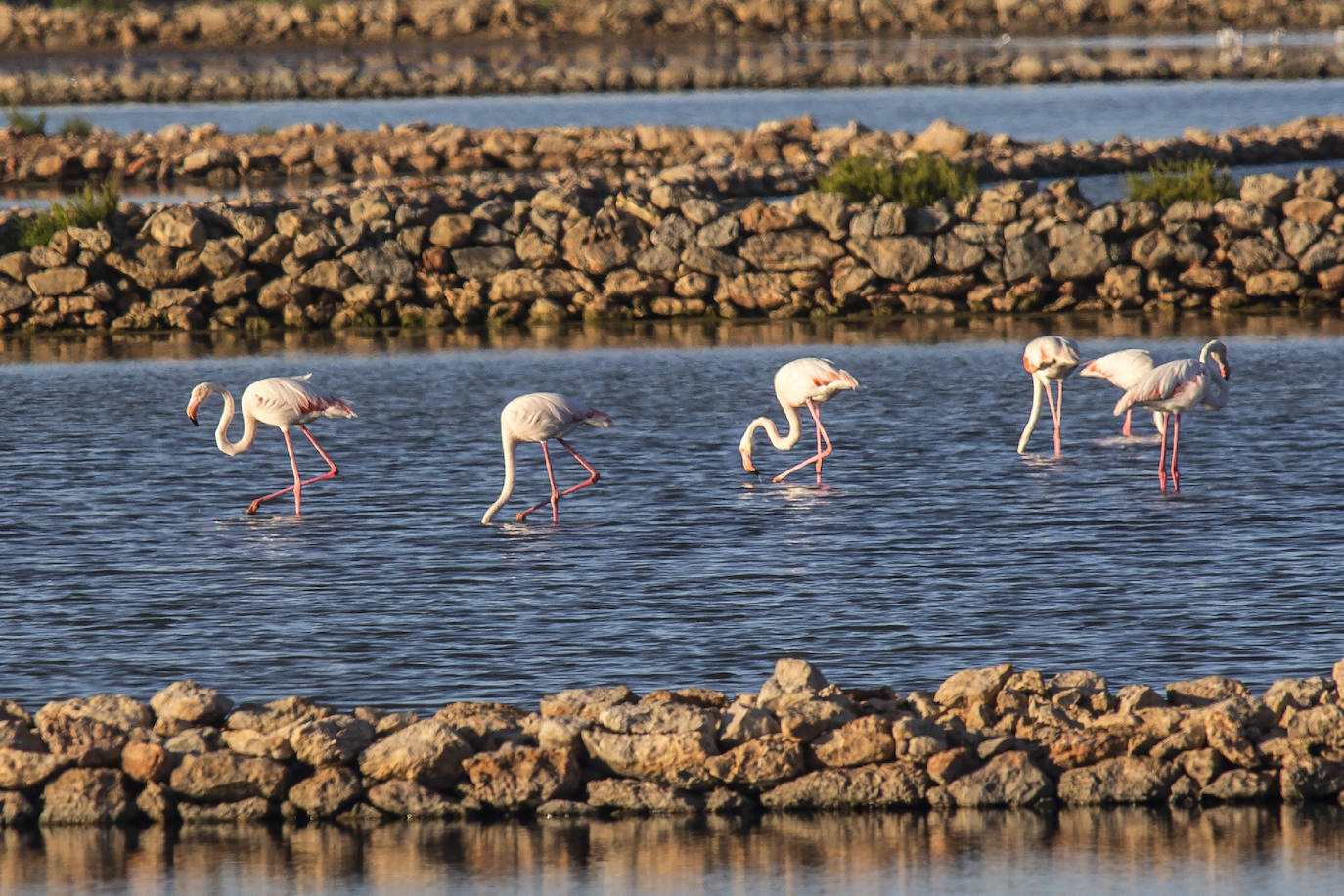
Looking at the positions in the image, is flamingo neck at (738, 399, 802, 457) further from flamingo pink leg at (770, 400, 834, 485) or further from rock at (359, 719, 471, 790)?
rock at (359, 719, 471, 790)

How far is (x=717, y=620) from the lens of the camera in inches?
428

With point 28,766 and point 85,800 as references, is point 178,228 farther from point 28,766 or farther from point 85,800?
point 85,800

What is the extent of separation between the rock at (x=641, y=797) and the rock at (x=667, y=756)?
0.14 feet

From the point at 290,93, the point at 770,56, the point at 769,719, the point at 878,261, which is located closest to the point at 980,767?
the point at 769,719

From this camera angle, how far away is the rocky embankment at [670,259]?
2431 cm

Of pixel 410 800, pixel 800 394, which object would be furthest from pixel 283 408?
pixel 410 800

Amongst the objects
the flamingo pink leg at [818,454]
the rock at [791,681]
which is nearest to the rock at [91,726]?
the rock at [791,681]

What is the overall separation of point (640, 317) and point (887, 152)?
7602 millimetres

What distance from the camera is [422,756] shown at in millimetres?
7988

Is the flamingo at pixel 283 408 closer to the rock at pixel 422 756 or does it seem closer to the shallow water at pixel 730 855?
the rock at pixel 422 756

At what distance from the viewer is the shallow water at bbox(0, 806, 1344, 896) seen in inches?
281

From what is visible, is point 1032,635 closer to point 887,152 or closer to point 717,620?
point 717,620

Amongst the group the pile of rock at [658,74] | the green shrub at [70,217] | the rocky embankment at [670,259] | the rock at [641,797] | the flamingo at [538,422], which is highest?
the pile of rock at [658,74]

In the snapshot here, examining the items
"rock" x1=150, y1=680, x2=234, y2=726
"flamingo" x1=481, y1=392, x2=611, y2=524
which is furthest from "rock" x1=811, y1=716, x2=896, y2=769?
"flamingo" x1=481, y1=392, x2=611, y2=524
